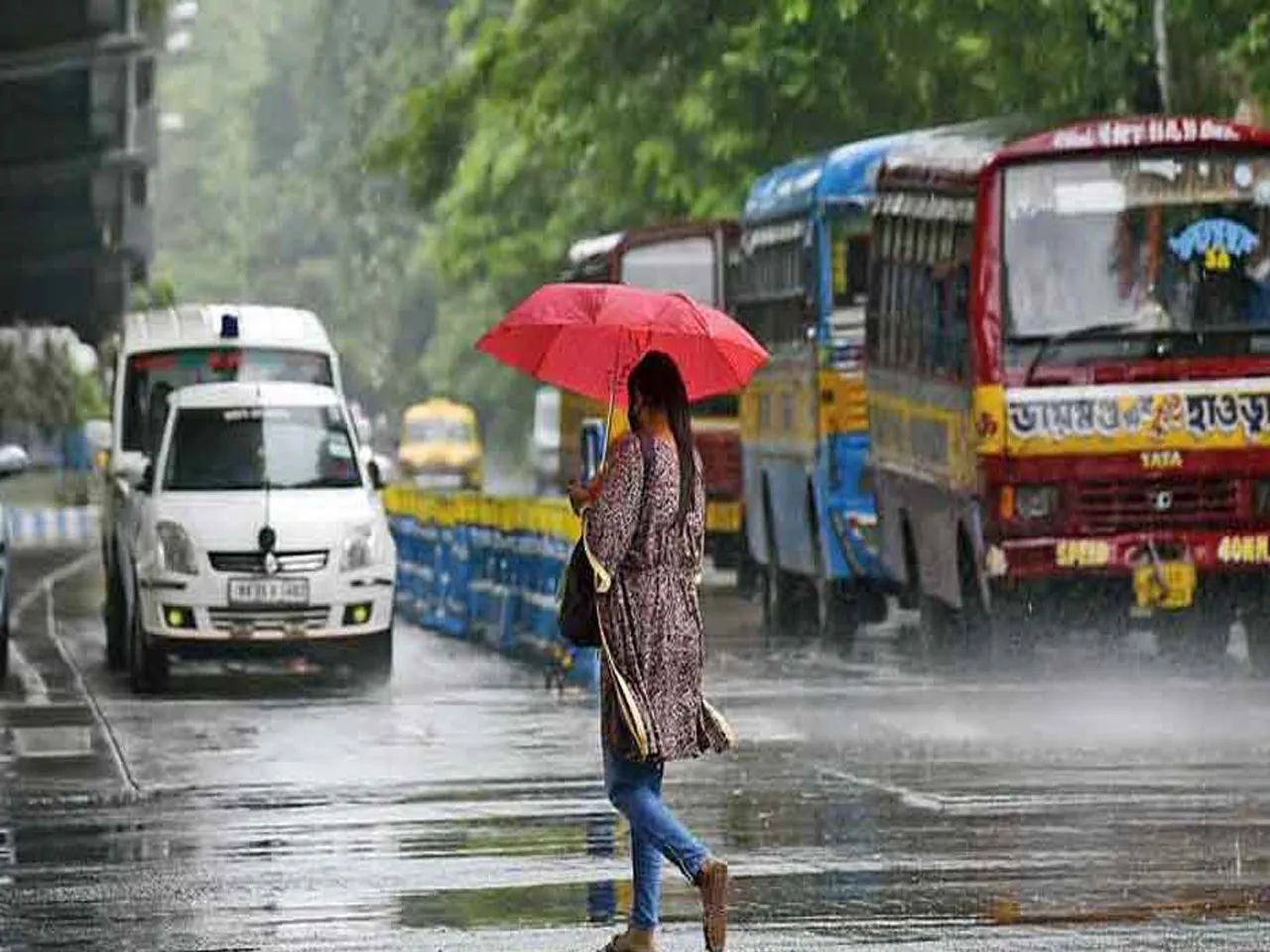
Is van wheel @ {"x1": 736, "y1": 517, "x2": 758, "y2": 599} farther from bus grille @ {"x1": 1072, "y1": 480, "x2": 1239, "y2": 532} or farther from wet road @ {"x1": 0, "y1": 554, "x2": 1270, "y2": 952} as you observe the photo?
bus grille @ {"x1": 1072, "y1": 480, "x2": 1239, "y2": 532}

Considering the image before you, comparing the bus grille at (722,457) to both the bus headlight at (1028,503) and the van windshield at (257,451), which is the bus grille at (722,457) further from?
the bus headlight at (1028,503)

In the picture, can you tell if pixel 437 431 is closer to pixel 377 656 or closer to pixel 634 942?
pixel 377 656

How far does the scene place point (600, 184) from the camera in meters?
50.4

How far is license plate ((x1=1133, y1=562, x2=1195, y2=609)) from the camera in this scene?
2475 cm

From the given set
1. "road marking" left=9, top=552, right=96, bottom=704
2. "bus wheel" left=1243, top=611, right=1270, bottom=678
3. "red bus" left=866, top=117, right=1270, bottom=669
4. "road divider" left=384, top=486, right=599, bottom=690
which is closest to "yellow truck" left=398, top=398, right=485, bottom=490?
"road marking" left=9, top=552, right=96, bottom=704

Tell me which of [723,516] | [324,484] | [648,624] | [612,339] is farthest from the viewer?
[723,516]

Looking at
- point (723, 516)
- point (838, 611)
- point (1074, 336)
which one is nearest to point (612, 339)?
point (1074, 336)

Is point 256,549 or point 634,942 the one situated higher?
point 634,942

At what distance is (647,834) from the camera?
12344mm

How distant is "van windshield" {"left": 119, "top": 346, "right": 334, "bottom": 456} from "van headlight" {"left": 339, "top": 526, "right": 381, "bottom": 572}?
3387mm

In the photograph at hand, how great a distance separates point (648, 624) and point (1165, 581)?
1271 centimetres

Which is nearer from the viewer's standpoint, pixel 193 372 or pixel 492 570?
pixel 193 372

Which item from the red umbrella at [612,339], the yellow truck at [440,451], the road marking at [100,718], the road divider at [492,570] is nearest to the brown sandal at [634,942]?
the red umbrella at [612,339]

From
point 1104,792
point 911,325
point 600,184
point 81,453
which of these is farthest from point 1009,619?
point 81,453
